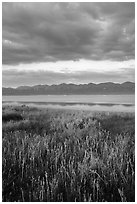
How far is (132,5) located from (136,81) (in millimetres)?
1295

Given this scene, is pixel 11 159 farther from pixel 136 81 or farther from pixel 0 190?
pixel 136 81

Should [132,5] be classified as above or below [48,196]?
above

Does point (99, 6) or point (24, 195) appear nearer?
point (24, 195)

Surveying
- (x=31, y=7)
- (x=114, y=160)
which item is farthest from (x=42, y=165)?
(x=31, y=7)

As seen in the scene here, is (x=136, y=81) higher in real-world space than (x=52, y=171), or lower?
higher

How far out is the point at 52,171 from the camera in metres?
3.65

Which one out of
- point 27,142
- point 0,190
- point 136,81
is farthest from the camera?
point 27,142

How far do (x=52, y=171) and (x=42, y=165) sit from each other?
0.19m

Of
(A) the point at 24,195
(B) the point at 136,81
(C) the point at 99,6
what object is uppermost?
(C) the point at 99,6

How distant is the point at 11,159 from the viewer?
3918 millimetres

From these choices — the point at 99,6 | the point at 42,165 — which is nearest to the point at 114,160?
the point at 42,165

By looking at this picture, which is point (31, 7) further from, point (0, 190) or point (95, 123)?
point (95, 123)

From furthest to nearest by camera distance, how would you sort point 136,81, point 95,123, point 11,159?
point 95,123 → point 11,159 → point 136,81

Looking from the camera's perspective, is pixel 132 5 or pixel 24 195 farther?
pixel 132 5
